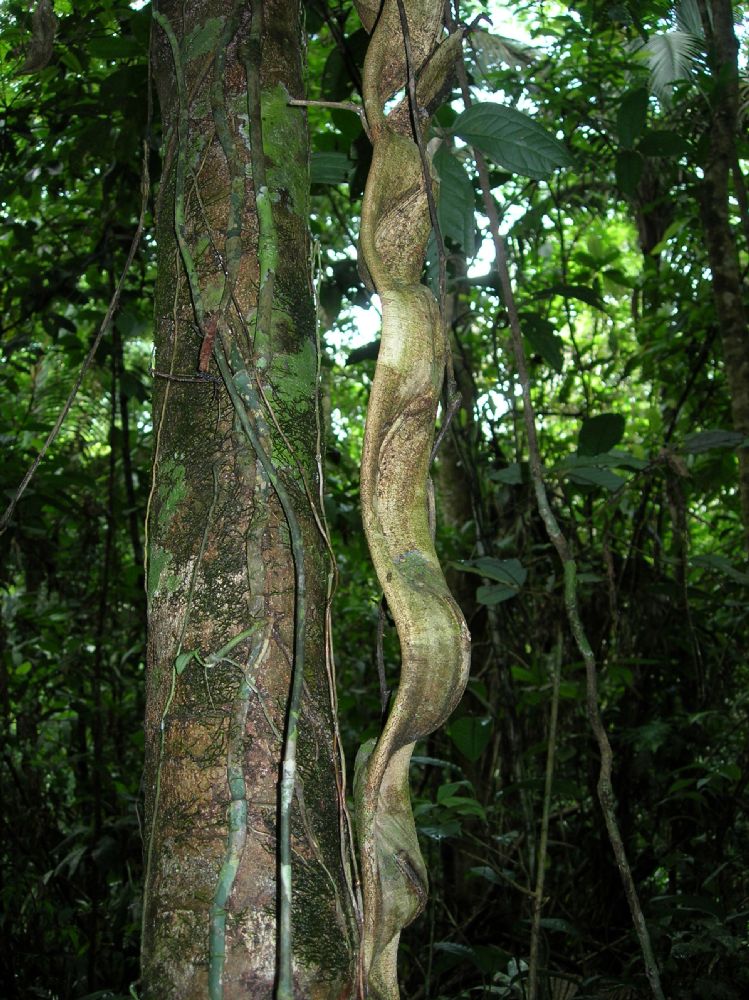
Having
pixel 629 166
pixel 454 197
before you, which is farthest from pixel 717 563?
pixel 454 197

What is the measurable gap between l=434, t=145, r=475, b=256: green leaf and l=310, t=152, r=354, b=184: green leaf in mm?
331

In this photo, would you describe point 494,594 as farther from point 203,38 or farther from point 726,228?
point 726,228

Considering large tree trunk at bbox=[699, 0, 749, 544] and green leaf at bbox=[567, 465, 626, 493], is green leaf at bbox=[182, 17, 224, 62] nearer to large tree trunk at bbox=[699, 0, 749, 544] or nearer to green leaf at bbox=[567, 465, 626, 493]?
green leaf at bbox=[567, 465, 626, 493]

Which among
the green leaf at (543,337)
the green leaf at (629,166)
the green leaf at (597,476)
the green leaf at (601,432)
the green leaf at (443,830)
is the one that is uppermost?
the green leaf at (629,166)

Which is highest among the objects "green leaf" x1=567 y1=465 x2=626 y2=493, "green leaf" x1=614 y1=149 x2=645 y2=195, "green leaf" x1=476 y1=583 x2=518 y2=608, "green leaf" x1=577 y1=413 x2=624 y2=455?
"green leaf" x1=614 y1=149 x2=645 y2=195

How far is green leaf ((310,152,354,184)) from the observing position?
4.92 feet

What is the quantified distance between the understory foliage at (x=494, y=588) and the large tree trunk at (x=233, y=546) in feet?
2.65

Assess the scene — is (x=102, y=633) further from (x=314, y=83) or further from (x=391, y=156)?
(x=391, y=156)

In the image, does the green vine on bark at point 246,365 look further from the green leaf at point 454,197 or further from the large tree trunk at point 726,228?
the large tree trunk at point 726,228

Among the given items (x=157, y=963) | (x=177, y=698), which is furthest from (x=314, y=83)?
(x=157, y=963)

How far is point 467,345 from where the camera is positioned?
396cm

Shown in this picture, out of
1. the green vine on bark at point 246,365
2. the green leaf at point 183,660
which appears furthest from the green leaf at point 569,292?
the green leaf at point 183,660

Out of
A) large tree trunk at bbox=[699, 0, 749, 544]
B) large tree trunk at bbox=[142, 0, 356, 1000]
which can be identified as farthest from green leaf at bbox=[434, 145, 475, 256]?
large tree trunk at bbox=[699, 0, 749, 544]

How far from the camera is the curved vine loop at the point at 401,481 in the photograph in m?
0.83
